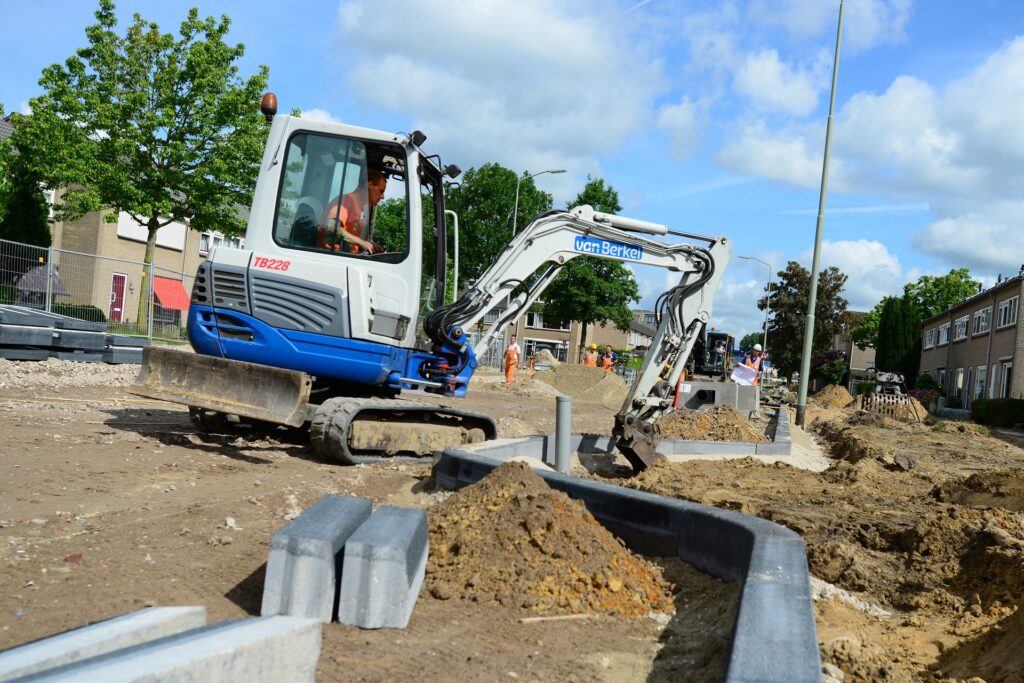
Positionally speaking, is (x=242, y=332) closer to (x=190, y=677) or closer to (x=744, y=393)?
(x=190, y=677)

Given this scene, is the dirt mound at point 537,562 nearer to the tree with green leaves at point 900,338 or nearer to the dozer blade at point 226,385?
the dozer blade at point 226,385

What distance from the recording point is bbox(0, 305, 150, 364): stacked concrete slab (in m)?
14.9

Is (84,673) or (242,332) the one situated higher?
(242,332)

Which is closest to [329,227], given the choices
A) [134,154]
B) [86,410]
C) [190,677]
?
[86,410]

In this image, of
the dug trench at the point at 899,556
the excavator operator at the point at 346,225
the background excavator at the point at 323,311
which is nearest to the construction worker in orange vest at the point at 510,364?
the dug trench at the point at 899,556

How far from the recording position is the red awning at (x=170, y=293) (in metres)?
19.6

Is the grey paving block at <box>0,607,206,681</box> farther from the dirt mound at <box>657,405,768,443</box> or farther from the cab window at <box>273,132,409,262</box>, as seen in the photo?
the dirt mound at <box>657,405,768,443</box>

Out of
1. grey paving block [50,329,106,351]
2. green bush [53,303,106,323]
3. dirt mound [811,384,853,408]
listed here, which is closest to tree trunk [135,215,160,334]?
green bush [53,303,106,323]

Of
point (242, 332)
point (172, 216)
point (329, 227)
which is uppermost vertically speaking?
point (172, 216)

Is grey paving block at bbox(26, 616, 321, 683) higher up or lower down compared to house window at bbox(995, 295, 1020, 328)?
lower down

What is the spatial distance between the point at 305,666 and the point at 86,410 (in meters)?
8.91

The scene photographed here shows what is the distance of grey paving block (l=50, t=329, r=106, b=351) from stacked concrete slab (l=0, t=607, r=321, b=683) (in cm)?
1419

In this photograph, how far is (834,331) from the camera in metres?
68.2

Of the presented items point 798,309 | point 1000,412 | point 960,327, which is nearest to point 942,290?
point 798,309
